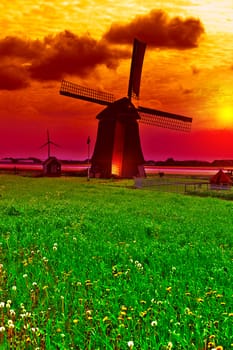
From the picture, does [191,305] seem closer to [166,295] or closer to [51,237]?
[166,295]

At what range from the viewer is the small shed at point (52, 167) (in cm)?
7931

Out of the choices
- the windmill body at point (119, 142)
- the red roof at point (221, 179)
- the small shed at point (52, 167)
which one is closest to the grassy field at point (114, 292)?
the red roof at point (221, 179)

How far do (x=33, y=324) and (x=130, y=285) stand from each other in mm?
1985

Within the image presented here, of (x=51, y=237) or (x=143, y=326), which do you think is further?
(x=51, y=237)

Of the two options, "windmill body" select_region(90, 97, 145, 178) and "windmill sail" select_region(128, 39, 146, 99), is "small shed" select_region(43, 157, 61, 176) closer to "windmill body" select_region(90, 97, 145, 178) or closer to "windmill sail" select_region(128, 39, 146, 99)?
"windmill body" select_region(90, 97, 145, 178)

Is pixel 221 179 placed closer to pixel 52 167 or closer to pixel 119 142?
pixel 119 142

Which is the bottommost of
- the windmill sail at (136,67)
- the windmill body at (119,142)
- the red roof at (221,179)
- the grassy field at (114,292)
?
the grassy field at (114,292)

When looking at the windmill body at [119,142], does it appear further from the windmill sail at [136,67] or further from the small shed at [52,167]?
the small shed at [52,167]

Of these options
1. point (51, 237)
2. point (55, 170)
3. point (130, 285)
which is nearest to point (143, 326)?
point (130, 285)

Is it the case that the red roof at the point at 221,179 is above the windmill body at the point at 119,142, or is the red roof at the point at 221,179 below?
below

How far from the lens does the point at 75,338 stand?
4523mm

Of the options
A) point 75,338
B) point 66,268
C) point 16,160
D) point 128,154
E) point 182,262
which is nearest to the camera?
point 75,338

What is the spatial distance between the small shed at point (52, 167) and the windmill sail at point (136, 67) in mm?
26050

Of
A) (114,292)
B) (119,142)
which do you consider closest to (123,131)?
(119,142)
